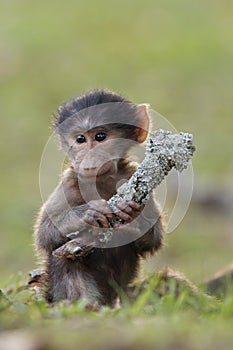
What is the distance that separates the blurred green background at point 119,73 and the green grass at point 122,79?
0.09 ft

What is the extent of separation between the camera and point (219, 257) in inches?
557

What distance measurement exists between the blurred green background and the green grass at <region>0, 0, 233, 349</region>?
27 millimetres

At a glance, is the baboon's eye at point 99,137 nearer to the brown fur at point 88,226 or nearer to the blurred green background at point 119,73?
the brown fur at point 88,226

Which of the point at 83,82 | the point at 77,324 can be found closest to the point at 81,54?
the point at 83,82

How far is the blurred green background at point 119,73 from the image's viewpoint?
1855 cm

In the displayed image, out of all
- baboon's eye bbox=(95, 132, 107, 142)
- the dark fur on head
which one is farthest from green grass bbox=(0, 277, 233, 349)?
the dark fur on head

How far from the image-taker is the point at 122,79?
80.1 feet

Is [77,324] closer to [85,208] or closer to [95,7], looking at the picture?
[85,208]

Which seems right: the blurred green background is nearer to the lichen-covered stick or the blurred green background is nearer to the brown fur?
the brown fur

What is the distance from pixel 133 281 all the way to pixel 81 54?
60.8 feet

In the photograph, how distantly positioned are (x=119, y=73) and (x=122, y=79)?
0.42 meters

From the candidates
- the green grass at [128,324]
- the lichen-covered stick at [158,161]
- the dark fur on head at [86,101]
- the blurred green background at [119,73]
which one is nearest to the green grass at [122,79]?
the blurred green background at [119,73]

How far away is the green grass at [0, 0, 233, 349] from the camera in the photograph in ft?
52.7

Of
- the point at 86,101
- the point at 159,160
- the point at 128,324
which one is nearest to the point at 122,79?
the point at 86,101
